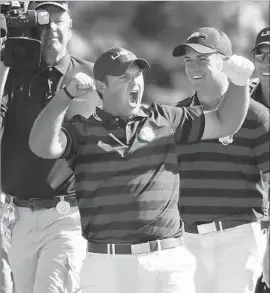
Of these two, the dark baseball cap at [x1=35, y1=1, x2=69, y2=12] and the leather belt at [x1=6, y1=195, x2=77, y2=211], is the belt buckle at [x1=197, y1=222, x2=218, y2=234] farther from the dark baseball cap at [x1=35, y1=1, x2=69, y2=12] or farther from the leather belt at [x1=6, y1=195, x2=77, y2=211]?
the dark baseball cap at [x1=35, y1=1, x2=69, y2=12]

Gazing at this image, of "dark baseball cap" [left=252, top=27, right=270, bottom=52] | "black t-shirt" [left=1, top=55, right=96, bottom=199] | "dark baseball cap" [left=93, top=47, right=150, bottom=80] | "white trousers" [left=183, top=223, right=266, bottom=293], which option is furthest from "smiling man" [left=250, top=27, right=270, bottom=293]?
"black t-shirt" [left=1, top=55, right=96, bottom=199]

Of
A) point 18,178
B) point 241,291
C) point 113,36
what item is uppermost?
point 113,36

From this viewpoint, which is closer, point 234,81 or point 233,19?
point 234,81

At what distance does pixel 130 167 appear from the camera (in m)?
2.66

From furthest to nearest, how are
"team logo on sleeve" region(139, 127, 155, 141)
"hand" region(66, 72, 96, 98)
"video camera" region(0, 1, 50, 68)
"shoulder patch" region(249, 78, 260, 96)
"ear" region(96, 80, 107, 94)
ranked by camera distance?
"shoulder patch" region(249, 78, 260, 96)
"video camera" region(0, 1, 50, 68)
"ear" region(96, 80, 107, 94)
"team logo on sleeve" region(139, 127, 155, 141)
"hand" region(66, 72, 96, 98)

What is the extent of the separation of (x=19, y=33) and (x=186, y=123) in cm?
75

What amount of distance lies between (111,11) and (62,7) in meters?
0.19

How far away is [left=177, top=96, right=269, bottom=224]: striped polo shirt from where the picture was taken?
3033 mm

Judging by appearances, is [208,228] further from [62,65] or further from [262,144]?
[62,65]

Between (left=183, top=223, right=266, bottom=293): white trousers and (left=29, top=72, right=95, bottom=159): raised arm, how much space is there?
752mm

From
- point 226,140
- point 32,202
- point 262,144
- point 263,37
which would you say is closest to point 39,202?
point 32,202

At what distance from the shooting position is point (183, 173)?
305 cm

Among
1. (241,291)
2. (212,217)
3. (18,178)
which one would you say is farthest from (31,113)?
(241,291)

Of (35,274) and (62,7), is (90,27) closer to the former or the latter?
(62,7)
